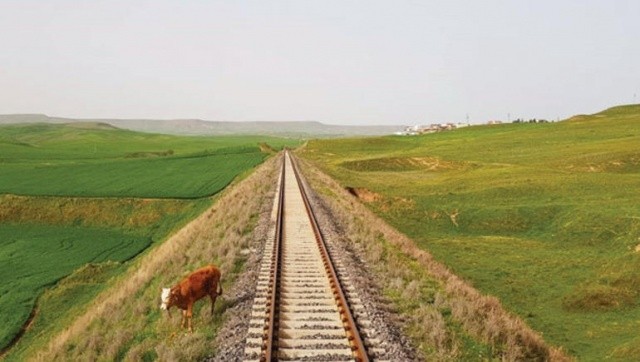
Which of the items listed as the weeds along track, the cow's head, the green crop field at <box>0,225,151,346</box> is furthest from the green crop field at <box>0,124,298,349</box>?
the cow's head

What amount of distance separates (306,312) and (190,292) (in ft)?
9.82

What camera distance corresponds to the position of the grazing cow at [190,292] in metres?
11.8

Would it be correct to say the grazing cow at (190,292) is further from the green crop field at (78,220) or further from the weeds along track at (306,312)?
the green crop field at (78,220)

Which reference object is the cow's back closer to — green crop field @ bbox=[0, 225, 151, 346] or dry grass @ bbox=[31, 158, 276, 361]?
dry grass @ bbox=[31, 158, 276, 361]

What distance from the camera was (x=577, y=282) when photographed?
19.9 metres

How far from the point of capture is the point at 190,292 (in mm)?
12273

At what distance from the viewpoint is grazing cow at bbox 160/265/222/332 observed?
11805mm

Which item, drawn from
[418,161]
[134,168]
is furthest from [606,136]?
[134,168]

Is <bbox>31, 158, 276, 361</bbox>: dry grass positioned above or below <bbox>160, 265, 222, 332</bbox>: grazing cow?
below

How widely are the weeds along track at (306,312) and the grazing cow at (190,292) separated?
1280 mm

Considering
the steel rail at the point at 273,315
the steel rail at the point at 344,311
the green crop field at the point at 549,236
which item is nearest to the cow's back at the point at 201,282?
the steel rail at the point at 273,315

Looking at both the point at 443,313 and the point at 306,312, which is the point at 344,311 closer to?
the point at 306,312

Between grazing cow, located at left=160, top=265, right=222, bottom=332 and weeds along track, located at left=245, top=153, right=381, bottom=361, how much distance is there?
1280 millimetres

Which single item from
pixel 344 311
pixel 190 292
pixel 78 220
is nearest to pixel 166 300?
pixel 190 292
